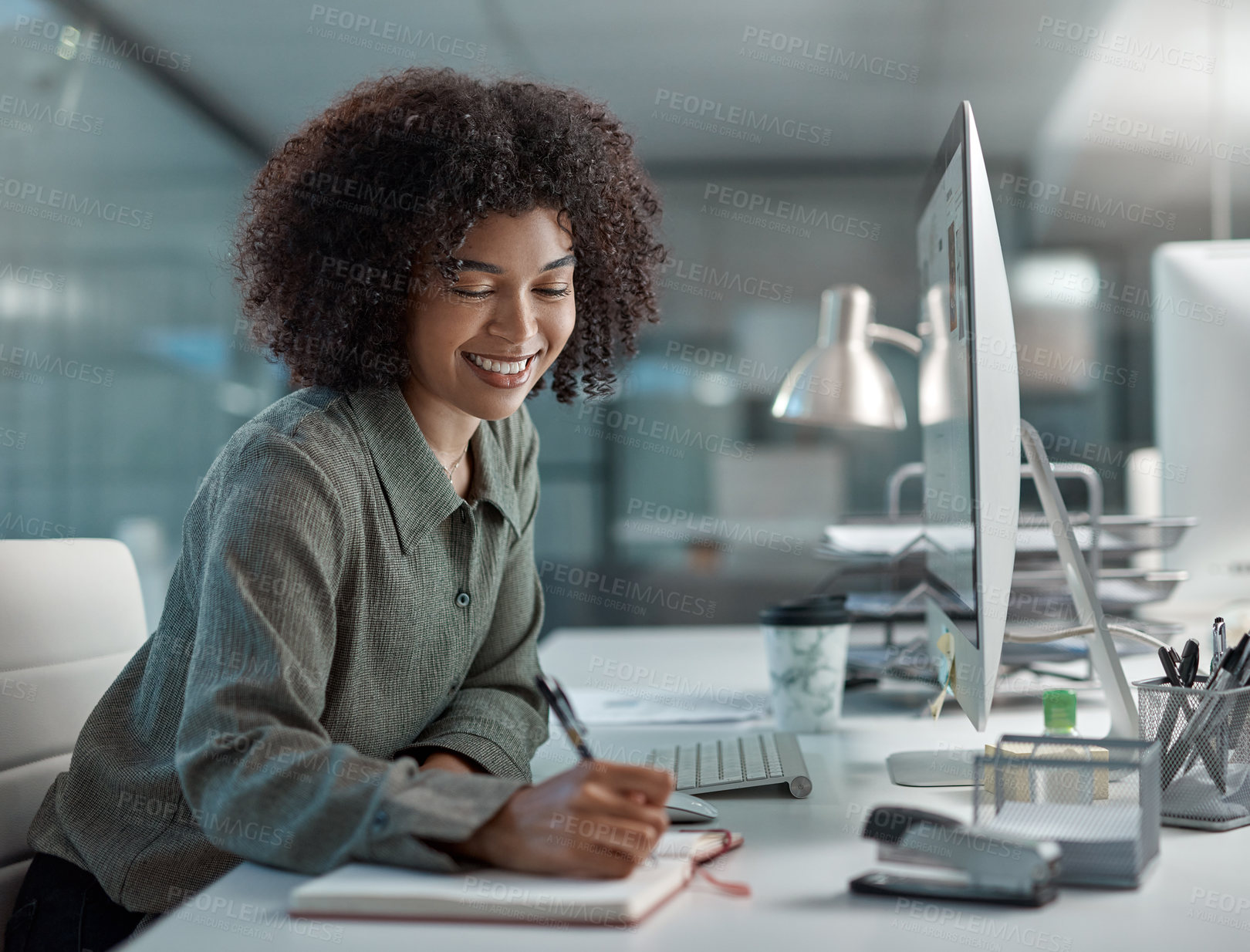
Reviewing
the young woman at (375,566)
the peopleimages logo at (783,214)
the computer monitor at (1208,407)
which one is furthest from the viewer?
the peopleimages logo at (783,214)

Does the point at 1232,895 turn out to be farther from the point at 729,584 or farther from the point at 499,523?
the point at 729,584

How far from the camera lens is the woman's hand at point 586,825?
2.32 ft

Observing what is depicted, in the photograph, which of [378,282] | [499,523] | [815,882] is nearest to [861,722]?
[499,523]

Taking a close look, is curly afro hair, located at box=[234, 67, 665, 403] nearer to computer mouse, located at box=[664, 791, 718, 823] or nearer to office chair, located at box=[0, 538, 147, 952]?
office chair, located at box=[0, 538, 147, 952]

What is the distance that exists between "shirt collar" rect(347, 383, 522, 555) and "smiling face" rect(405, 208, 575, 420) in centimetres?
5

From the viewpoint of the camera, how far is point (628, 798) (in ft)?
2.37

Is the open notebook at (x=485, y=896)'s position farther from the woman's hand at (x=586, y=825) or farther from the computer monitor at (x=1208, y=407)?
the computer monitor at (x=1208, y=407)

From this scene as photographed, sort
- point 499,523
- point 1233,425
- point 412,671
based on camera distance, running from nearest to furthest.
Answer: point 412,671 < point 499,523 < point 1233,425

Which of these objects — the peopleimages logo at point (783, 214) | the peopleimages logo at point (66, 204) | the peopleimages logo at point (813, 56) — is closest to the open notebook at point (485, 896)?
the peopleimages logo at point (66, 204)

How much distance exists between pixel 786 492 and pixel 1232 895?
4.44 metres

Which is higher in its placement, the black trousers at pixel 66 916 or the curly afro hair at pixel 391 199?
the curly afro hair at pixel 391 199

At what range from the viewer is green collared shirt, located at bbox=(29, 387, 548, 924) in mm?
750

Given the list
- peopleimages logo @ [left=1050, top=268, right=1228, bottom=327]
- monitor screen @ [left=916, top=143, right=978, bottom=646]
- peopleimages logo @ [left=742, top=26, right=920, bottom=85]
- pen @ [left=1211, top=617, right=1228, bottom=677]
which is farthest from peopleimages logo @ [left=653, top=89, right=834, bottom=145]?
pen @ [left=1211, top=617, right=1228, bottom=677]

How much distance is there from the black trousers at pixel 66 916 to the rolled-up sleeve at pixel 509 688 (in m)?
0.28
